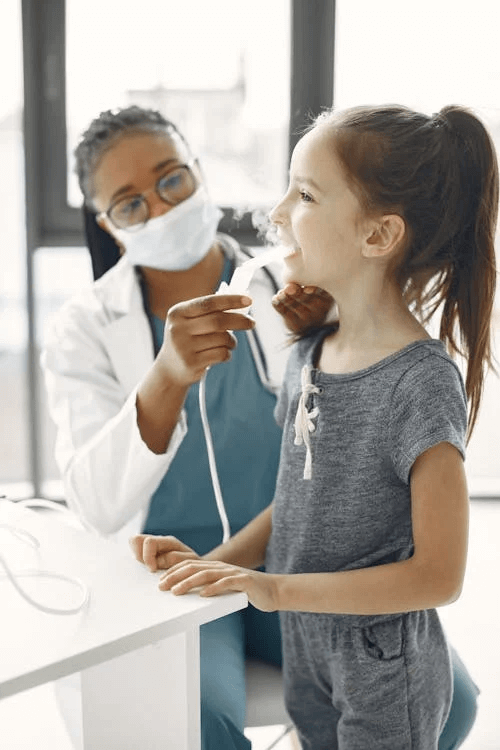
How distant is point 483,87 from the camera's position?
2.88 metres

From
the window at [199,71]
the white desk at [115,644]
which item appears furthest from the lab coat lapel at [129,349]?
the window at [199,71]

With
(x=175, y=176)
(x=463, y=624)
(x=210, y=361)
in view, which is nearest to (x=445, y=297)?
(x=210, y=361)

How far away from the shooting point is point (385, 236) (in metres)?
0.98

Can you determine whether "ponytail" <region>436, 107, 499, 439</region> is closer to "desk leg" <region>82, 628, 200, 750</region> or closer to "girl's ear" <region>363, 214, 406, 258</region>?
"girl's ear" <region>363, 214, 406, 258</region>

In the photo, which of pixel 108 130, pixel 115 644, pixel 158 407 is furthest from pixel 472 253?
pixel 108 130

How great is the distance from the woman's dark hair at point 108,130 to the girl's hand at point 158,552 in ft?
2.53

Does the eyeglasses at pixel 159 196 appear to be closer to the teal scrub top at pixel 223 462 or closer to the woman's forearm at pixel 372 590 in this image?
the teal scrub top at pixel 223 462

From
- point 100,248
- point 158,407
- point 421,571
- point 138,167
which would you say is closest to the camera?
point 421,571

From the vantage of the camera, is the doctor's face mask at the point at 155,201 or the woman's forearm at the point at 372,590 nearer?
the woman's forearm at the point at 372,590

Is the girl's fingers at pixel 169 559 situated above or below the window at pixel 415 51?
below

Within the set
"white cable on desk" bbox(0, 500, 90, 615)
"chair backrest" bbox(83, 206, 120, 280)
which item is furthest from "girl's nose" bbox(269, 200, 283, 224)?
"chair backrest" bbox(83, 206, 120, 280)

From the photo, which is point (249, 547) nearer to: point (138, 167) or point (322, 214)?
point (322, 214)

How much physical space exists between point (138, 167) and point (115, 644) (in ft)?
2.91

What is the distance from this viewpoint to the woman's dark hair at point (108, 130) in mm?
1447
